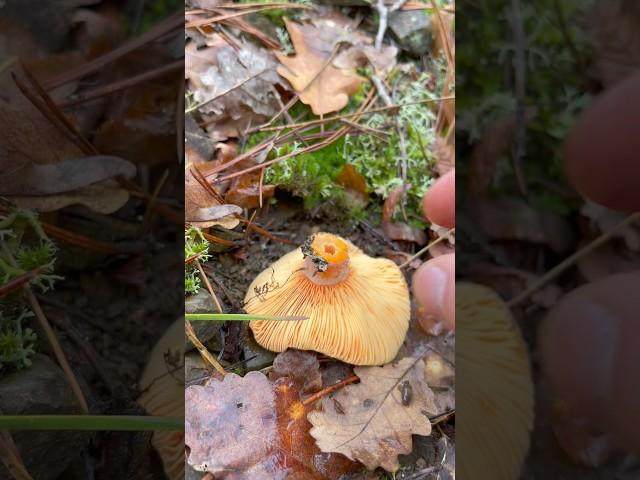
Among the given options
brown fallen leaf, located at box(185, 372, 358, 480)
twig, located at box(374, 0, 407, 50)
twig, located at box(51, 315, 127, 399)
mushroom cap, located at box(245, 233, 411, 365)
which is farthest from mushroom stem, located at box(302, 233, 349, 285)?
twig, located at box(374, 0, 407, 50)

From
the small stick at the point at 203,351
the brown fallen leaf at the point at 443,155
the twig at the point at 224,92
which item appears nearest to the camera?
the small stick at the point at 203,351

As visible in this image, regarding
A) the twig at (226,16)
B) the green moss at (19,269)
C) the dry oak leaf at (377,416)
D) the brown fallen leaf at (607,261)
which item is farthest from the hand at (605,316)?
the twig at (226,16)

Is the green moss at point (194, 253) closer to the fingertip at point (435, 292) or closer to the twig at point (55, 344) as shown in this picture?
the twig at point (55, 344)

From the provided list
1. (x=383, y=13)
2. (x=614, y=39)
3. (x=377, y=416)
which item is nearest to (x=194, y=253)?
(x=377, y=416)

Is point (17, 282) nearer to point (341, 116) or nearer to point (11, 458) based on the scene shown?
point (11, 458)

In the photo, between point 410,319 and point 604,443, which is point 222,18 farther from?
point 604,443

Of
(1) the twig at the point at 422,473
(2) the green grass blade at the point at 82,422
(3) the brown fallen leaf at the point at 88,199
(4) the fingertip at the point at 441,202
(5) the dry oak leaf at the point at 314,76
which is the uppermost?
(3) the brown fallen leaf at the point at 88,199
